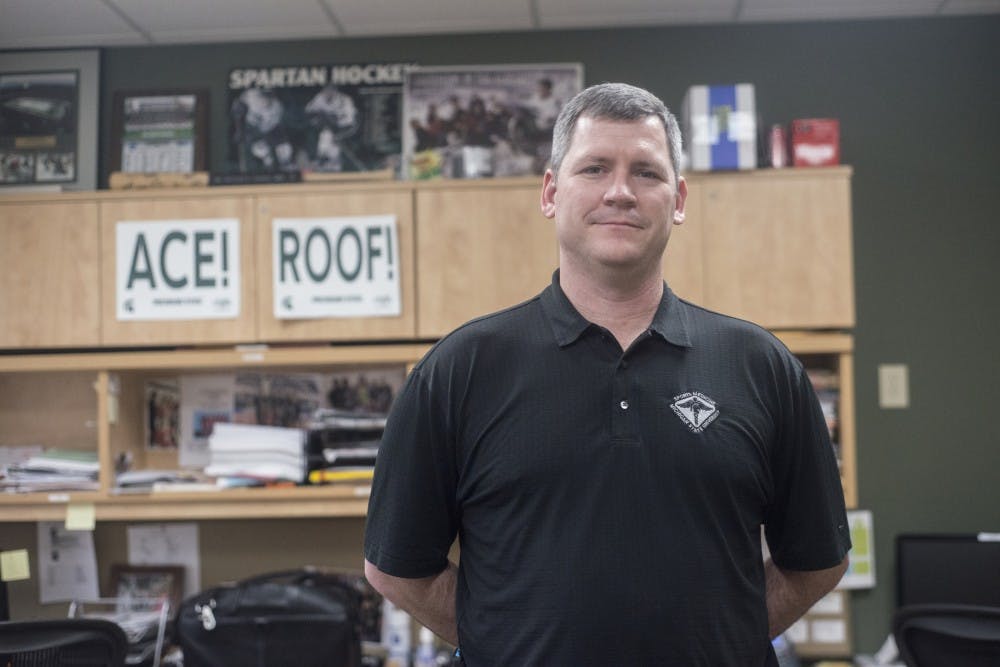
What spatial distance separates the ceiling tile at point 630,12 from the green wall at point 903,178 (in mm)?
48

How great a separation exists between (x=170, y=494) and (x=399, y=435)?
1.72 m

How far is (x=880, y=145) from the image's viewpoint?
3.19 meters

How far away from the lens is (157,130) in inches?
126

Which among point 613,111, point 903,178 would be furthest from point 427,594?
point 903,178

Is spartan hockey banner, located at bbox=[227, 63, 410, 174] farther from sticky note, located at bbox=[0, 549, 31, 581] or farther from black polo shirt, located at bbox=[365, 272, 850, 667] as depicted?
black polo shirt, located at bbox=[365, 272, 850, 667]

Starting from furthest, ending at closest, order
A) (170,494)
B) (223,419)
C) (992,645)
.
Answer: (223,419) < (170,494) < (992,645)

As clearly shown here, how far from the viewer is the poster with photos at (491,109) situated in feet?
10.3

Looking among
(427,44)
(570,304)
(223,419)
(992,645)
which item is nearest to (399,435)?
(570,304)

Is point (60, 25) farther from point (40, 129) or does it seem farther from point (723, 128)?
point (723, 128)

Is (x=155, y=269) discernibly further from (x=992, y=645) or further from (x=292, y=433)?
(x=992, y=645)

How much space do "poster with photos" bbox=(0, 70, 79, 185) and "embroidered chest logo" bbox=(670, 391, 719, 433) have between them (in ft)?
8.73

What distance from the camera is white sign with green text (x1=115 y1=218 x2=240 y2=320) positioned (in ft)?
9.12

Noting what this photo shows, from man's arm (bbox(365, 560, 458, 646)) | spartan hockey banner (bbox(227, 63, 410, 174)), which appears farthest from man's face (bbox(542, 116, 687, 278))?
spartan hockey banner (bbox(227, 63, 410, 174))

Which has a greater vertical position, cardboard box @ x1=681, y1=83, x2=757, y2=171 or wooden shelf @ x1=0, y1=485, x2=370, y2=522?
cardboard box @ x1=681, y1=83, x2=757, y2=171
